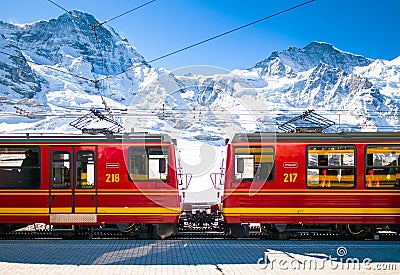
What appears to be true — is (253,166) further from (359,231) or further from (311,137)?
(359,231)

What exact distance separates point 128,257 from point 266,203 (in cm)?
430

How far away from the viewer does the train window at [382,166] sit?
1302 centimetres

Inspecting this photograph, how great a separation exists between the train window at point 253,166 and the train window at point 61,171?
482 cm

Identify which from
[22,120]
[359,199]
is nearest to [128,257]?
[359,199]

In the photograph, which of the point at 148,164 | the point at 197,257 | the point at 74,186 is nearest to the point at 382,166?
the point at 197,257

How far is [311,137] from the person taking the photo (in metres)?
13.1

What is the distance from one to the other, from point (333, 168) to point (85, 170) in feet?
23.2

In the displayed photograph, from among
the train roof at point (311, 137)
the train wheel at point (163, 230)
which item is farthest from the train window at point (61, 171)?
the train roof at point (311, 137)

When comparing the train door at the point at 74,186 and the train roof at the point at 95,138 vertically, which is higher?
the train roof at the point at 95,138

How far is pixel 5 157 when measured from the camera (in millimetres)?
13164

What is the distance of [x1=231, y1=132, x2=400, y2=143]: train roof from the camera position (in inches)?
→ 512

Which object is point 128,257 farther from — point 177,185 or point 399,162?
point 399,162

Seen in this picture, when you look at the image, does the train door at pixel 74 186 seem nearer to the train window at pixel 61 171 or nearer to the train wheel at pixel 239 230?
the train window at pixel 61 171

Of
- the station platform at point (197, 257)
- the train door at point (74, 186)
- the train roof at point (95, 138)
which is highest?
the train roof at point (95, 138)
